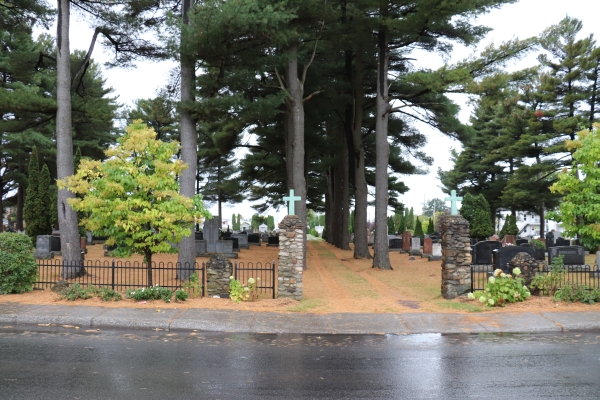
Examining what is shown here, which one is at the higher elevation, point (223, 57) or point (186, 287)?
point (223, 57)

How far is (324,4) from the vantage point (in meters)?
21.4

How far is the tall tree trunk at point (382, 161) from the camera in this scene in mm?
23219

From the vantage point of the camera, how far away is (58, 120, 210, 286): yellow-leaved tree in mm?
13195

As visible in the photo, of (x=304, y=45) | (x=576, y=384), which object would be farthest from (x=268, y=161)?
(x=576, y=384)

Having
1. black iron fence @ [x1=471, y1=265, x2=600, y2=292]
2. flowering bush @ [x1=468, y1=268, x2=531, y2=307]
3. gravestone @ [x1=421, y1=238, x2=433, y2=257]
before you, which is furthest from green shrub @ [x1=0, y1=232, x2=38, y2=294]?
gravestone @ [x1=421, y1=238, x2=433, y2=257]

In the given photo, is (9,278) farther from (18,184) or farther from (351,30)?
(18,184)

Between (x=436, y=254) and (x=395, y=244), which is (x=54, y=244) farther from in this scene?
(x=395, y=244)

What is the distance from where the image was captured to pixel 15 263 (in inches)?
540

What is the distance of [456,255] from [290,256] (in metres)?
4.43

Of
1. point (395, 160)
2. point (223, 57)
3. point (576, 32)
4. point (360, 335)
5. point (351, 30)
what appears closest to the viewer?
point (360, 335)

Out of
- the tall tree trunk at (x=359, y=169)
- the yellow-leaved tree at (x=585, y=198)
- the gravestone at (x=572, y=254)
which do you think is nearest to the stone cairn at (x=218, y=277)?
the yellow-leaved tree at (x=585, y=198)

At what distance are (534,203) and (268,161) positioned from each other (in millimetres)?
20543

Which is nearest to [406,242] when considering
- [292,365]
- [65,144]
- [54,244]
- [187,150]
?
[187,150]

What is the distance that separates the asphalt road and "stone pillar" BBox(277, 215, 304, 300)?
3.48 m
